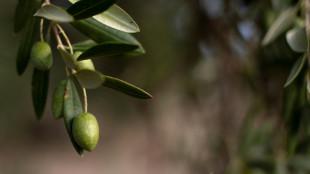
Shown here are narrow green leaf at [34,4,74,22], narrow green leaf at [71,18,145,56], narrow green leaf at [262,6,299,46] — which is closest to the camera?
narrow green leaf at [34,4,74,22]

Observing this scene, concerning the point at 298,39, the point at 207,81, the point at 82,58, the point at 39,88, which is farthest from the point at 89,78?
the point at 207,81

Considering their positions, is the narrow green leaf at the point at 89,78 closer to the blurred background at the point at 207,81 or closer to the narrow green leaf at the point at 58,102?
the narrow green leaf at the point at 58,102

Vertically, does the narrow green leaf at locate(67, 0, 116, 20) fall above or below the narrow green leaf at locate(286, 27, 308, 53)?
above

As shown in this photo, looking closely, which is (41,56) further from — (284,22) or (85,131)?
(284,22)

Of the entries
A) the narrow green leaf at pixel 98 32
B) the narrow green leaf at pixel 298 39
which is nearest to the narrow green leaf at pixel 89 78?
the narrow green leaf at pixel 98 32

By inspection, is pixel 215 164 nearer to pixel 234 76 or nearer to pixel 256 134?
pixel 256 134

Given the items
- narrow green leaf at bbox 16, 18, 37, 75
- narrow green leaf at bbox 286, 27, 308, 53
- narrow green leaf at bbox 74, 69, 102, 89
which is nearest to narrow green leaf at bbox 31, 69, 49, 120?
narrow green leaf at bbox 16, 18, 37, 75

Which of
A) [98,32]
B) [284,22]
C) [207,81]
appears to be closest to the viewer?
[98,32]

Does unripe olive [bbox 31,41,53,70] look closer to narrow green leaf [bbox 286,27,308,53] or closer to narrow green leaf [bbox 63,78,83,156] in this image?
narrow green leaf [bbox 63,78,83,156]
